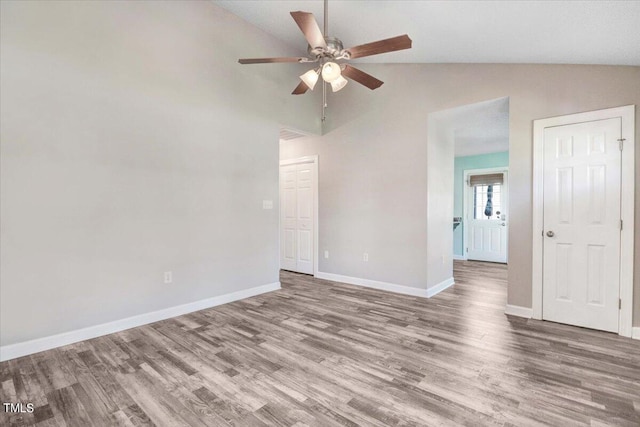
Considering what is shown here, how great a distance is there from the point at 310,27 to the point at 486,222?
6.70 m

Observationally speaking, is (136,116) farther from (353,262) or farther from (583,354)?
(583,354)

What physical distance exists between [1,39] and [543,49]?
463cm

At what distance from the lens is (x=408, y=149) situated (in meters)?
4.23

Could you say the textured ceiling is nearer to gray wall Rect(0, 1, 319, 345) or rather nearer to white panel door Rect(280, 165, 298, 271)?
gray wall Rect(0, 1, 319, 345)

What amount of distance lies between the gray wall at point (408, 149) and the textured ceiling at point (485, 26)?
0.67 feet

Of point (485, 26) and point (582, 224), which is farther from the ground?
point (485, 26)

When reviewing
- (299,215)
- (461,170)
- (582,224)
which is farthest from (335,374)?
(461,170)

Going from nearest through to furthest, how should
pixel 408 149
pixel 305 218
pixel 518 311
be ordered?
pixel 518 311 → pixel 408 149 → pixel 305 218

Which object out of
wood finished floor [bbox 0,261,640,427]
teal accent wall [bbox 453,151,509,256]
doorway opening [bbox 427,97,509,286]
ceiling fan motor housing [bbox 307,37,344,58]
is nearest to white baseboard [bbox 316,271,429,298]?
doorway opening [bbox 427,97,509,286]

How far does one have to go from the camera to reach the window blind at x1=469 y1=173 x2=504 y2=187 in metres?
7.06

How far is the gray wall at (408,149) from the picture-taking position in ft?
10.1

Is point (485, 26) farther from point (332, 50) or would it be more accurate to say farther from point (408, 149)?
point (408, 149)

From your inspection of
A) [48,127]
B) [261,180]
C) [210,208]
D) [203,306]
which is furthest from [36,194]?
[261,180]

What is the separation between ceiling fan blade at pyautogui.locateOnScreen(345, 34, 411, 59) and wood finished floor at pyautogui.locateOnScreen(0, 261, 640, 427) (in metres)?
2.43
